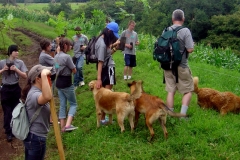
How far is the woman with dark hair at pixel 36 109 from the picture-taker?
12.8 feet

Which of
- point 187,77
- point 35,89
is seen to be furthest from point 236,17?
point 35,89

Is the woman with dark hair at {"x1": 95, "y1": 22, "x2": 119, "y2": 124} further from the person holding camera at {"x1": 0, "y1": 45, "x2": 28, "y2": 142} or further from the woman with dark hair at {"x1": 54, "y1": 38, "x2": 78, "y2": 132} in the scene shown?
the person holding camera at {"x1": 0, "y1": 45, "x2": 28, "y2": 142}

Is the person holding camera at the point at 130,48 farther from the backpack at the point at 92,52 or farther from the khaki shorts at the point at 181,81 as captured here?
the khaki shorts at the point at 181,81

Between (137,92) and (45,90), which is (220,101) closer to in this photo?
(137,92)

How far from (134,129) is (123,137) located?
337 mm

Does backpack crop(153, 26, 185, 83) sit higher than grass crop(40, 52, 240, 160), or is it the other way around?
backpack crop(153, 26, 185, 83)

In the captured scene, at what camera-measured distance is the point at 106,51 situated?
6.22 m

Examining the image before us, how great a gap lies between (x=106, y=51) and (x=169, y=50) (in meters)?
1.43

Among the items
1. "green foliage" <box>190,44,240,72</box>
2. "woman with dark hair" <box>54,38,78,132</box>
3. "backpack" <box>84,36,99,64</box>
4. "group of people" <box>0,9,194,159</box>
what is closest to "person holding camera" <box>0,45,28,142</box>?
"group of people" <box>0,9,194,159</box>

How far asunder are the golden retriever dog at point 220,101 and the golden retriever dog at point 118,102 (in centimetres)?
173

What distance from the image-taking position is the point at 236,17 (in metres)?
34.2

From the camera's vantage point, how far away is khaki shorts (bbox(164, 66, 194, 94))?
5660mm

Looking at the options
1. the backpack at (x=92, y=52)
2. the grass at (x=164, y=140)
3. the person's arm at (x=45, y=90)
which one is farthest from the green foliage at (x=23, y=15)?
the person's arm at (x=45, y=90)

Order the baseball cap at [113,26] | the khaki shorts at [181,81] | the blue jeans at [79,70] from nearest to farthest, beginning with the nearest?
the khaki shorts at [181,81]
the baseball cap at [113,26]
the blue jeans at [79,70]
